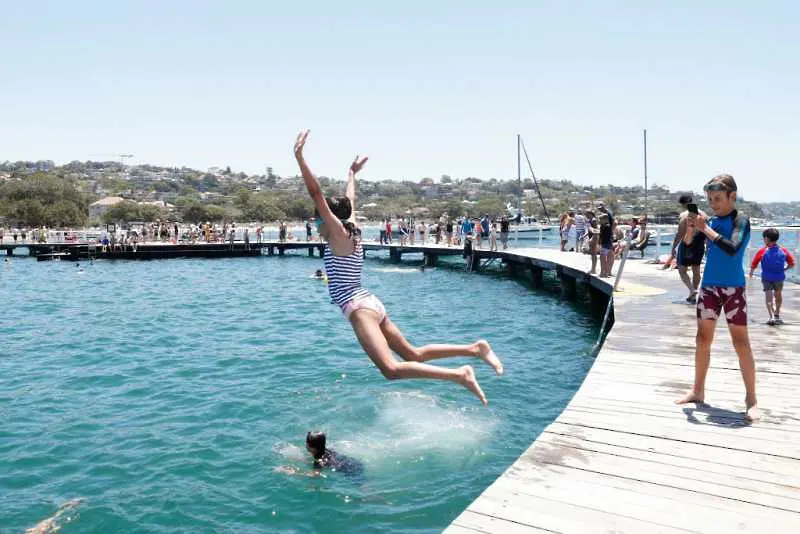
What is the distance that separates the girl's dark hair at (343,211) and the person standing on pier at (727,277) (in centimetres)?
292

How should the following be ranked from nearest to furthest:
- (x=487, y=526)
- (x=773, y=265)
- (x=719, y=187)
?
(x=487, y=526), (x=719, y=187), (x=773, y=265)

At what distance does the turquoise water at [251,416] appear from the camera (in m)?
6.49

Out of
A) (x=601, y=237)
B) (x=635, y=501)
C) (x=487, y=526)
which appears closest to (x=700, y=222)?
(x=635, y=501)

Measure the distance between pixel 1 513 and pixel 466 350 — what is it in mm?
4953

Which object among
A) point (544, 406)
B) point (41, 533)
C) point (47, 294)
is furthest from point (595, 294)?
point (47, 294)

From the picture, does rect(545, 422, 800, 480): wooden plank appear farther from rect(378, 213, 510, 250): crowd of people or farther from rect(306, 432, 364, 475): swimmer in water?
rect(378, 213, 510, 250): crowd of people

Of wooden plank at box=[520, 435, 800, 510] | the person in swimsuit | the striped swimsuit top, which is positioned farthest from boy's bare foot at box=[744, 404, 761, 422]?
the striped swimsuit top

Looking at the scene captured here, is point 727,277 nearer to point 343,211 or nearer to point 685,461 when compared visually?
point 685,461

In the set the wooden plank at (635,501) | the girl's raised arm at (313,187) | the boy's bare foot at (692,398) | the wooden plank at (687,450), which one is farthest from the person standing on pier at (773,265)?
the girl's raised arm at (313,187)

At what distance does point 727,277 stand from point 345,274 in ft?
11.4

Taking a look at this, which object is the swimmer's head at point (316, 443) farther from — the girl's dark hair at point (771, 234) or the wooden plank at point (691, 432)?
the girl's dark hair at point (771, 234)

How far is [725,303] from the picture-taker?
5.93m

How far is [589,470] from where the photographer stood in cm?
490

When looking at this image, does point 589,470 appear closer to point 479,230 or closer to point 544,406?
point 544,406
